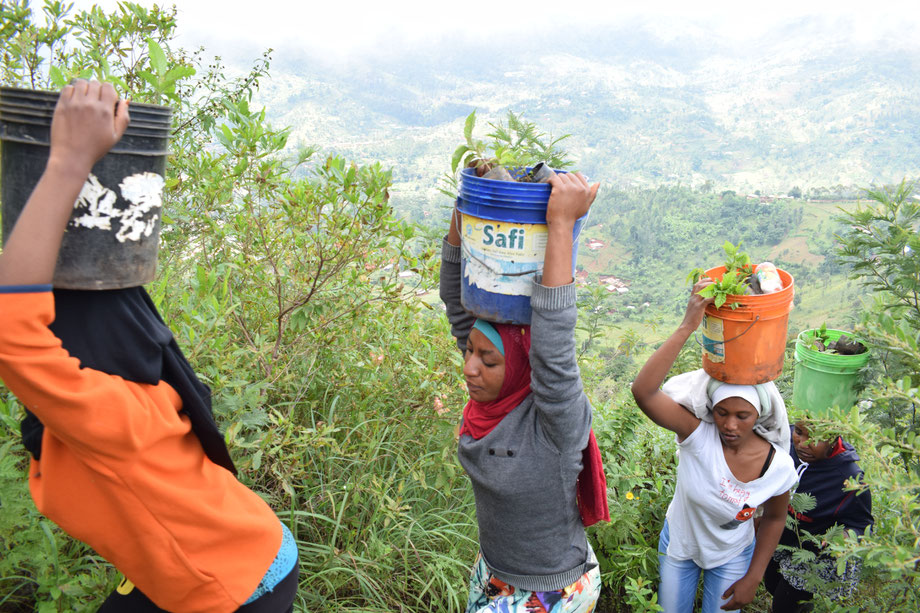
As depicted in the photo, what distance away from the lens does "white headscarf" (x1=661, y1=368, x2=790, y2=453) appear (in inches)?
94.0

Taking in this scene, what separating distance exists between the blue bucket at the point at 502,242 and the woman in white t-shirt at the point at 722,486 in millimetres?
898

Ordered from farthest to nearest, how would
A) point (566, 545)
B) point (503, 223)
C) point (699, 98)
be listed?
point (699, 98), point (566, 545), point (503, 223)

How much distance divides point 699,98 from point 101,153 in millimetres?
102449

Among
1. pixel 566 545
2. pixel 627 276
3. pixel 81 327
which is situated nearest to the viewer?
pixel 81 327

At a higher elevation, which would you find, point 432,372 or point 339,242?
point 339,242

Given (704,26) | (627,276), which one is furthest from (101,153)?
(704,26)

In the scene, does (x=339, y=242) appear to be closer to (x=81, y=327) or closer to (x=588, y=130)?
(x=81, y=327)

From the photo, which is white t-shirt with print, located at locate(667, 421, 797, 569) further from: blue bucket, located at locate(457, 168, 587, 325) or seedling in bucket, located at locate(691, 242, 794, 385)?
blue bucket, located at locate(457, 168, 587, 325)

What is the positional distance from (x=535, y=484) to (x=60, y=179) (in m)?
1.43

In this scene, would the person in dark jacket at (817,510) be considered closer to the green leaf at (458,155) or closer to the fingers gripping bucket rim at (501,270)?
the fingers gripping bucket rim at (501,270)

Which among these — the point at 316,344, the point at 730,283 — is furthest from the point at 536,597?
A: the point at 316,344

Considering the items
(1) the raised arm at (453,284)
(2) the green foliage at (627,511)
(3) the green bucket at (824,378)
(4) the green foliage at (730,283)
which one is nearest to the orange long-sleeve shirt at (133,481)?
(1) the raised arm at (453,284)

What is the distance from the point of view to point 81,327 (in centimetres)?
121

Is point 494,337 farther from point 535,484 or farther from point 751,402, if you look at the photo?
point 751,402
